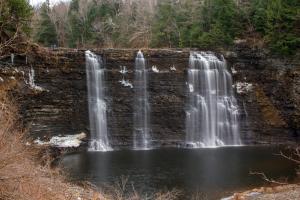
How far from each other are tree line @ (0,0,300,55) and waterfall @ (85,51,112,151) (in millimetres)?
7066

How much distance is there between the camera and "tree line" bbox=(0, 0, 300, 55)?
151ft

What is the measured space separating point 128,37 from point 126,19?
6.07m

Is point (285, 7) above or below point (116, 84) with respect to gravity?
above

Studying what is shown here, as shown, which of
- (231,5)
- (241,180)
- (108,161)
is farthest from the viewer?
(231,5)

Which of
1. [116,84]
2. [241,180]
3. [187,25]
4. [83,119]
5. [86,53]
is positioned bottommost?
[241,180]

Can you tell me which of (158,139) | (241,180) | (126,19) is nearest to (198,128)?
(158,139)

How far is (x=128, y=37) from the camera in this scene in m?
66.6

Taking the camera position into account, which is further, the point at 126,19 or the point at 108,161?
the point at 126,19

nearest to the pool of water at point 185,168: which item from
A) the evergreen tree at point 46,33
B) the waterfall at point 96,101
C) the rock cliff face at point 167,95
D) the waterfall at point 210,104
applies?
the waterfall at point 210,104

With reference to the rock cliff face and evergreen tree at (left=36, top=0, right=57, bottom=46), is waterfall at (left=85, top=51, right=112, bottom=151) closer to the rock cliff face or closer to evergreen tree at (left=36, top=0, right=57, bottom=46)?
the rock cliff face

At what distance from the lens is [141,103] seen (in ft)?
151

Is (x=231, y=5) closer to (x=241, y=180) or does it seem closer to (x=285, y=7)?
(x=285, y=7)

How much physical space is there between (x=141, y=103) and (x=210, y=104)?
21.7ft

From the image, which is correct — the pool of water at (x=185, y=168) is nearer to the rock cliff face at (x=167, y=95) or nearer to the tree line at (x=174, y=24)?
the rock cliff face at (x=167, y=95)
